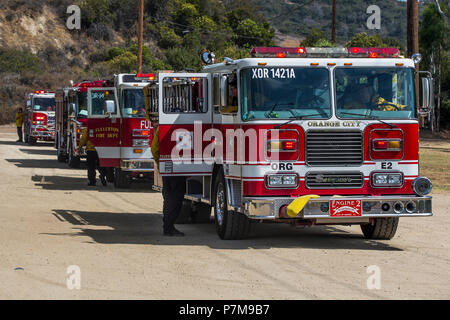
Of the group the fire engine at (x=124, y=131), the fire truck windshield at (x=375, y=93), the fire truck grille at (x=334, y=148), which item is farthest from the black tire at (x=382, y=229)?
the fire engine at (x=124, y=131)

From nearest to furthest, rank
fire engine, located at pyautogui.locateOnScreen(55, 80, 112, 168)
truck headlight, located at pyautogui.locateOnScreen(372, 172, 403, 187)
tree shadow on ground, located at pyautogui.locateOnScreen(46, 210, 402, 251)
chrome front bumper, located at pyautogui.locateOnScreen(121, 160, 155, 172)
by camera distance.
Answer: truck headlight, located at pyautogui.locateOnScreen(372, 172, 403, 187)
tree shadow on ground, located at pyautogui.locateOnScreen(46, 210, 402, 251)
chrome front bumper, located at pyautogui.locateOnScreen(121, 160, 155, 172)
fire engine, located at pyautogui.locateOnScreen(55, 80, 112, 168)

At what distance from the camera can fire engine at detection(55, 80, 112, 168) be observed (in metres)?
28.4

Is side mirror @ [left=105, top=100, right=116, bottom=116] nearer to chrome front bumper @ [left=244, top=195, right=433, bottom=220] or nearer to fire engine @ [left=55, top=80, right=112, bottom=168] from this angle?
fire engine @ [left=55, top=80, right=112, bottom=168]

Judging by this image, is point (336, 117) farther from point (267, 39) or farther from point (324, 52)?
point (267, 39)

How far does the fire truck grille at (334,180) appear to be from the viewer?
12055mm

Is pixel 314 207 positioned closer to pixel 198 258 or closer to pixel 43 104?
pixel 198 258

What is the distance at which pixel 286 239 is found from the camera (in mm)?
13492

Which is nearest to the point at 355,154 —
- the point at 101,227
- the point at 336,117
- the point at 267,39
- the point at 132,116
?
the point at 336,117

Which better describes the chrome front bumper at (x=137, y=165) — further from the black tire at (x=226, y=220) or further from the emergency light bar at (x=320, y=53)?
the emergency light bar at (x=320, y=53)

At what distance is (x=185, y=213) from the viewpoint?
15828mm

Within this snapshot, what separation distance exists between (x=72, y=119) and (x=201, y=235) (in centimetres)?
1621

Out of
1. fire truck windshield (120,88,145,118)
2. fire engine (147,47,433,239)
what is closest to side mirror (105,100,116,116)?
fire truck windshield (120,88,145,118)

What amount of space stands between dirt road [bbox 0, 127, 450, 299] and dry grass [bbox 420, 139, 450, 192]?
645cm

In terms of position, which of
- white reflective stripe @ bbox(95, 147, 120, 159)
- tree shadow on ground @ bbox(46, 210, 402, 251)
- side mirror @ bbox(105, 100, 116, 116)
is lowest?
tree shadow on ground @ bbox(46, 210, 402, 251)
